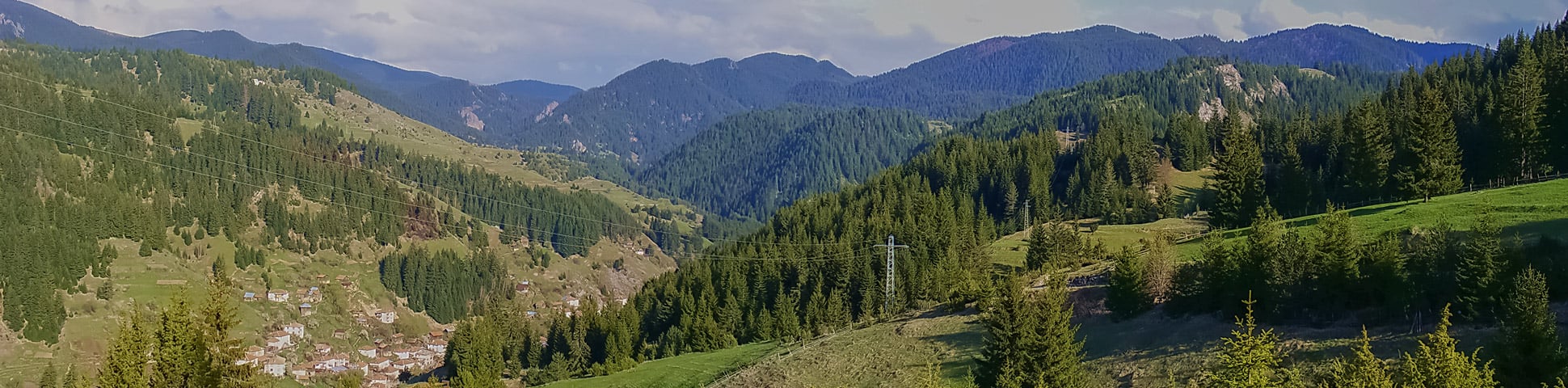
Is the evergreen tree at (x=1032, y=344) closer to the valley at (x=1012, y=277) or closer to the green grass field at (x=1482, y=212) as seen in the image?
the valley at (x=1012, y=277)

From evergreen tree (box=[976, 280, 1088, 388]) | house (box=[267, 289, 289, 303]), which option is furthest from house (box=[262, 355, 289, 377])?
evergreen tree (box=[976, 280, 1088, 388])

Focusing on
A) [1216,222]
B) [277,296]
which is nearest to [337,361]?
[277,296]

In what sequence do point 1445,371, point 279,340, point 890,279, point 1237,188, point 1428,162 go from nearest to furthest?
point 1445,371 → point 1428,162 → point 1237,188 → point 890,279 → point 279,340

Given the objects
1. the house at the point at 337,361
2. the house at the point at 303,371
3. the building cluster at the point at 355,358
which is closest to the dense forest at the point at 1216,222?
the building cluster at the point at 355,358

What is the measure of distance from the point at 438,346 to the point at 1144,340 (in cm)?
16169

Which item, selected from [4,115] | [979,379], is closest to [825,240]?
[979,379]

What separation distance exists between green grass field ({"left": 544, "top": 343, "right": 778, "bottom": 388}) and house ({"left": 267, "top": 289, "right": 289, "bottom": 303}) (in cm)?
11470

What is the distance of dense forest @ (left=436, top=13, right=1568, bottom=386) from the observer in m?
43.2

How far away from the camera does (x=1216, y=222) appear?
85.8m

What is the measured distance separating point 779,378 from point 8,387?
11466cm

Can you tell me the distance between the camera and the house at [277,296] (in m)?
178

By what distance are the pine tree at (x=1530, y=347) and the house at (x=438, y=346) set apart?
17542 centimetres

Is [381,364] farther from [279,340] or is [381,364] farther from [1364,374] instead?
[1364,374]

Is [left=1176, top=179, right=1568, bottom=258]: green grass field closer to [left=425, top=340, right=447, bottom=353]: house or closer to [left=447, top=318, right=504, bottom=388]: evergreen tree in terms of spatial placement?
[left=447, top=318, right=504, bottom=388]: evergreen tree
